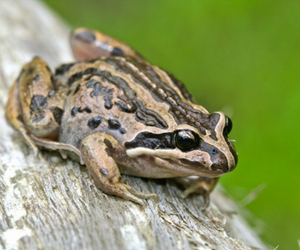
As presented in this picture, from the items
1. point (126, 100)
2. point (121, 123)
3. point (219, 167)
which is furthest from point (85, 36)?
point (219, 167)

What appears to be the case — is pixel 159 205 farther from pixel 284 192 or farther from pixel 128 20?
pixel 128 20

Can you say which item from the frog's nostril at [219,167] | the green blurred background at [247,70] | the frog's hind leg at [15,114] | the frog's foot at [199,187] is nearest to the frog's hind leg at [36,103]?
the frog's hind leg at [15,114]

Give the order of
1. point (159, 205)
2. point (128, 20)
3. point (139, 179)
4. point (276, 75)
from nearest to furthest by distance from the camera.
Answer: point (159, 205)
point (139, 179)
point (276, 75)
point (128, 20)

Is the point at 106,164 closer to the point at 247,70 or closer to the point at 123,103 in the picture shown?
the point at 123,103

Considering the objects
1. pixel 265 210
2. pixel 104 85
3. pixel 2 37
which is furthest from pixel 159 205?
pixel 2 37

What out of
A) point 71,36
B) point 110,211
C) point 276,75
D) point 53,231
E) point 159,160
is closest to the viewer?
point 53,231
